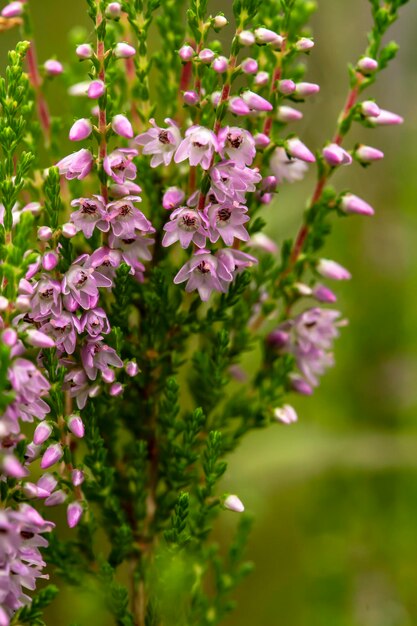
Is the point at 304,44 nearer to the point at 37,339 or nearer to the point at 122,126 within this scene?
the point at 122,126

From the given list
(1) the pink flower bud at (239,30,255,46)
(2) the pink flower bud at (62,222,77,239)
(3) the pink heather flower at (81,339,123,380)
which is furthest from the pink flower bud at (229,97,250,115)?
(3) the pink heather flower at (81,339,123,380)

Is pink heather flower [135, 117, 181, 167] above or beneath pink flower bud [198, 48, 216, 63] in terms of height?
beneath

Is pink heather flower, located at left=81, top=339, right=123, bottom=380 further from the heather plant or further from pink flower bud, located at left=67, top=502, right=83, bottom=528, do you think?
pink flower bud, located at left=67, top=502, right=83, bottom=528

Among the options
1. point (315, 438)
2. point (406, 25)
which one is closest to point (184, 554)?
point (315, 438)

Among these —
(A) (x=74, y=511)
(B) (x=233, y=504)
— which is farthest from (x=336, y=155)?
(A) (x=74, y=511)

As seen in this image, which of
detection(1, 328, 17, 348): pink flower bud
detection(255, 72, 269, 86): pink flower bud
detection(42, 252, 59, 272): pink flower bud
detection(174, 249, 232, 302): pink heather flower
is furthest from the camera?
detection(255, 72, 269, 86): pink flower bud

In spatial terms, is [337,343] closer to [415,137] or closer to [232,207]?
[415,137]
